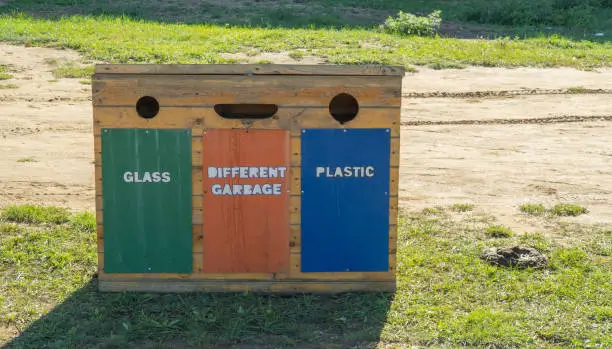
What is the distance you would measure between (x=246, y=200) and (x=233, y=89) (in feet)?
2.10

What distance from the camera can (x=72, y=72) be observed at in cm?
1381

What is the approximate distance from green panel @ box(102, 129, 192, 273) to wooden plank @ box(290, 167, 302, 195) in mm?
589

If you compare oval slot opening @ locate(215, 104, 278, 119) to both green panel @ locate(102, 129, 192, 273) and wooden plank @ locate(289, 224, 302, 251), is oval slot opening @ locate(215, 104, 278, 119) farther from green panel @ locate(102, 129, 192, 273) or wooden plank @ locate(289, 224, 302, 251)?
wooden plank @ locate(289, 224, 302, 251)

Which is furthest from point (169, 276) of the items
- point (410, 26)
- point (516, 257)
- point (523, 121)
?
point (410, 26)

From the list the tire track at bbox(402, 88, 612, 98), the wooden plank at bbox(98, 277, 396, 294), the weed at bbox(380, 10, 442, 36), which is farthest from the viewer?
the weed at bbox(380, 10, 442, 36)

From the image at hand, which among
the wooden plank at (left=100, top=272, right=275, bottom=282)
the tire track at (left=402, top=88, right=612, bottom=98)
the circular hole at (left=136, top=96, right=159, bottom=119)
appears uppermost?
the circular hole at (left=136, top=96, right=159, bottom=119)

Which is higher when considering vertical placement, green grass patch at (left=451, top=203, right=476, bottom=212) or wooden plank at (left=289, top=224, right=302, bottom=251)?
wooden plank at (left=289, top=224, right=302, bottom=251)

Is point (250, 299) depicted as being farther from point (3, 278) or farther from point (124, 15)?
point (124, 15)

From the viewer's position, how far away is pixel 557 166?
32.7 feet

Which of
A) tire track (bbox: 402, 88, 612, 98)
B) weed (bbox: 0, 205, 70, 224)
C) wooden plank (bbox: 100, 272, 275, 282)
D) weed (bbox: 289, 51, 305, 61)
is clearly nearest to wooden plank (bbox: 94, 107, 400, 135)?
wooden plank (bbox: 100, 272, 275, 282)

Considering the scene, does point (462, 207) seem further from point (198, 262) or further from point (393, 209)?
point (198, 262)

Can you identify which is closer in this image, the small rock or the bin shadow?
the bin shadow

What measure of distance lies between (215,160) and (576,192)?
4296 mm

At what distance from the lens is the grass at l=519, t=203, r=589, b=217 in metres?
8.05
